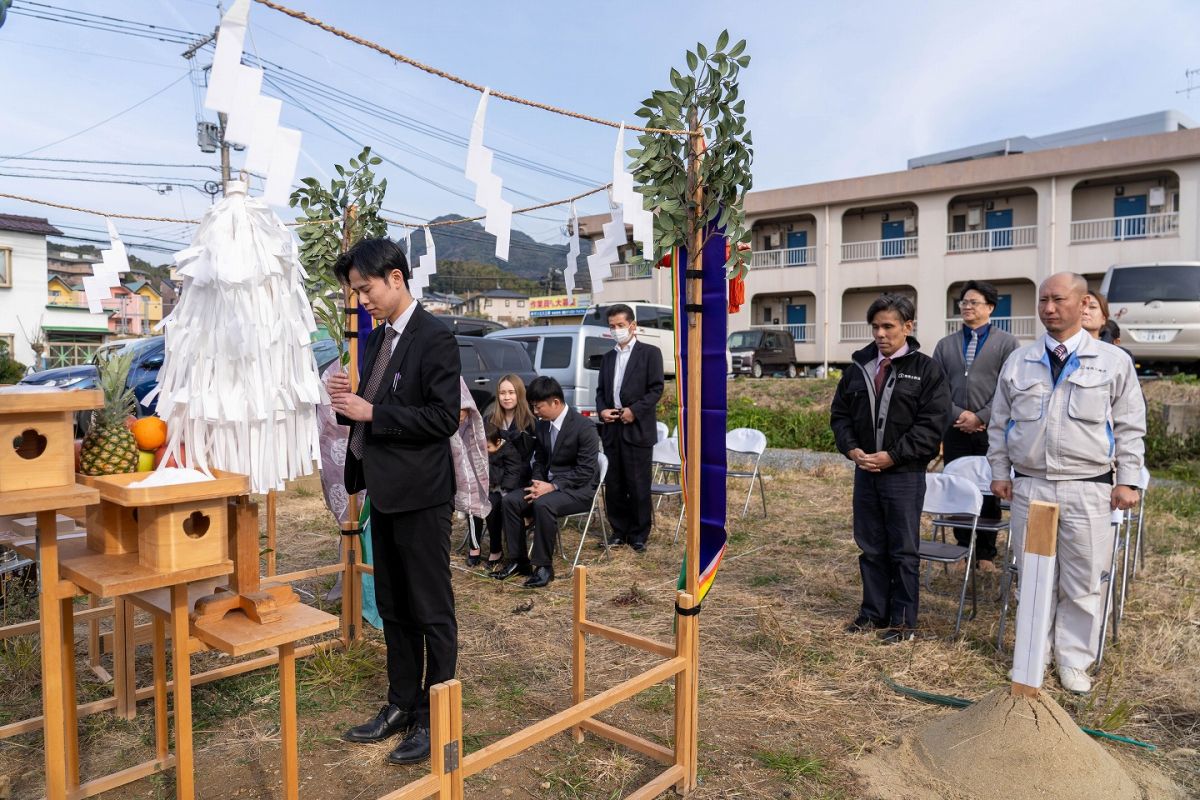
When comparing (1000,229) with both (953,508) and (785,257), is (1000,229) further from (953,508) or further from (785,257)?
(953,508)

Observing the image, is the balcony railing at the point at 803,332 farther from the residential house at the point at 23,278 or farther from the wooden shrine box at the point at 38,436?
the wooden shrine box at the point at 38,436

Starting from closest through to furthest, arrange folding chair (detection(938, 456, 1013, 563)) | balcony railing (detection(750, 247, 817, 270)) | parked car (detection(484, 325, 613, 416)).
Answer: folding chair (detection(938, 456, 1013, 563)), parked car (detection(484, 325, 613, 416)), balcony railing (detection(750, 247, 817, 270))

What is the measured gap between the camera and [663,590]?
5.02 metres

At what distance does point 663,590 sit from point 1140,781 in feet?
8.99

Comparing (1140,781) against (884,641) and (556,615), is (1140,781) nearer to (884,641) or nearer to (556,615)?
(884,641)

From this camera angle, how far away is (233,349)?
2256 millimetres

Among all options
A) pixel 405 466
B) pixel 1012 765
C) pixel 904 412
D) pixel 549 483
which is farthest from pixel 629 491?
pixel 1012 765

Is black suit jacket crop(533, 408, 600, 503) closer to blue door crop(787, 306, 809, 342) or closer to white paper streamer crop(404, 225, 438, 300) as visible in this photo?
white paper streamer crop(404, 225, 438, 300)

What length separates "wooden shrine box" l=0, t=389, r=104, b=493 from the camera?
202 centimetres

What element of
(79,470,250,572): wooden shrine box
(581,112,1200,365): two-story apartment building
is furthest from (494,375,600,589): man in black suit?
(581,112,1200,365): two-story apartment building

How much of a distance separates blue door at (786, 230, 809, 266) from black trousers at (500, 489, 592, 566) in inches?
822

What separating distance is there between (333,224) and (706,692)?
316cm

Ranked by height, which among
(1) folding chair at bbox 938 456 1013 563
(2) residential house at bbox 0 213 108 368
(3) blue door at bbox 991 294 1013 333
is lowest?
(1) folding chair at bbox 938 456 1013 563

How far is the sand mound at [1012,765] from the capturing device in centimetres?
256
